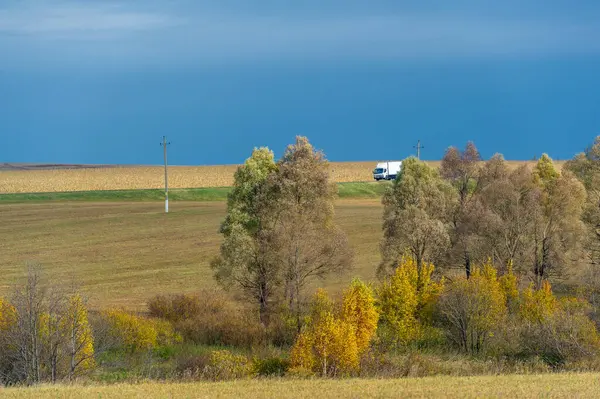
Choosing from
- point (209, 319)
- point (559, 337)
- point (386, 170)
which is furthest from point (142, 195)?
point (559, 337)

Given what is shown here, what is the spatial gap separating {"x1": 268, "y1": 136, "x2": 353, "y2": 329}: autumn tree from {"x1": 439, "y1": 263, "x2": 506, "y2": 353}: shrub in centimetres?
685

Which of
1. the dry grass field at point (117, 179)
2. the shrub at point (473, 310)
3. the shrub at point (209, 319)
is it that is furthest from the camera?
the dry grass field at point (117, 179)

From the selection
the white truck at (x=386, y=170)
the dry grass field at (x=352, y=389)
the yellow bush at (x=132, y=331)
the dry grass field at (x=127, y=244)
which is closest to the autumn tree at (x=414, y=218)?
the dry grass field at (x=127, y=244)

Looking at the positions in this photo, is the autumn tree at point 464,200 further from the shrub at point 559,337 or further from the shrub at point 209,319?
the shrub at point 209,319

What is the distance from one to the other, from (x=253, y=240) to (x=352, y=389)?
20.3 metres

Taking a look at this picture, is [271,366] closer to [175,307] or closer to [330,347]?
[330,347]

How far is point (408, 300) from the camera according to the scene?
4875 centimetres

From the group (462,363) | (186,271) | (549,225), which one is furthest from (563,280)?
(186,271)

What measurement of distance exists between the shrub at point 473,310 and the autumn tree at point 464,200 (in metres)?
6.95

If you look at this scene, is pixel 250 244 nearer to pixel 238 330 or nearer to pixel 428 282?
pixel 238 330

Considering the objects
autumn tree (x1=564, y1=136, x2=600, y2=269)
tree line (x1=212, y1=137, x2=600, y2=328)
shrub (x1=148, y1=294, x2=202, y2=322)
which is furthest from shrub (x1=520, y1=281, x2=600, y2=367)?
shrub (x1=148, y1=294, x2=202, y2=322)

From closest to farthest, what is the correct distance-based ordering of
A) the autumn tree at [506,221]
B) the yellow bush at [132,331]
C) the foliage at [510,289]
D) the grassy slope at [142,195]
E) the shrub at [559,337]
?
the shrub at [559,337] < the yellow bush at [132,331] < the foliage at [510,289] < the autumn tree at [506,221] < the grassy slope at [142,195]

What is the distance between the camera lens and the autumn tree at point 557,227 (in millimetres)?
56312

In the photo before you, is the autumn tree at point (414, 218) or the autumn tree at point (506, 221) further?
the autumn tree at point (506, 221)
